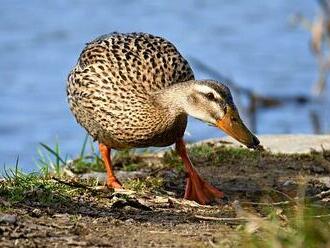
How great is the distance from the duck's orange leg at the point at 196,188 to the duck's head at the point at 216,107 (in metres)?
0.45

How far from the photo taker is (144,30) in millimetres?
19641

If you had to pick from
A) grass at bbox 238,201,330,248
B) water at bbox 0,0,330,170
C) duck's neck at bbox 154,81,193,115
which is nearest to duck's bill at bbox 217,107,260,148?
duck's neck at bbox 154,81,193,115

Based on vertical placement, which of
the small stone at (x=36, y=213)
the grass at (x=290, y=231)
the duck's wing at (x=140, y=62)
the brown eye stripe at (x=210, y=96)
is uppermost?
the duck's wing at (x=140, y=62)

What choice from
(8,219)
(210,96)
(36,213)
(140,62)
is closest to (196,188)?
(210,96)

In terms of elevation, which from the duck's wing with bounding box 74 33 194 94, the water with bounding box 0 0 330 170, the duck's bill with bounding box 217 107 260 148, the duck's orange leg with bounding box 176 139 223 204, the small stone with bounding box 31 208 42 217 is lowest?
the small stone with bounding box 31 208 42 217

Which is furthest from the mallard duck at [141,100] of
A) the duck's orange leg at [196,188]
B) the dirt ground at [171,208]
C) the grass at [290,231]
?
the grass at [290,231]

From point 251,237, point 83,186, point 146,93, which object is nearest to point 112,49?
point 146,93

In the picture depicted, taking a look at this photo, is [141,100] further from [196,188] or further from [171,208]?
[171,208]

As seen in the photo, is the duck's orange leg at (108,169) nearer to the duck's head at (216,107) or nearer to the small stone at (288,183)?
the duck's head at (216,107)

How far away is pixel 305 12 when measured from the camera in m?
20.9

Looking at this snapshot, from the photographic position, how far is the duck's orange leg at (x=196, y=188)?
27.8 feet

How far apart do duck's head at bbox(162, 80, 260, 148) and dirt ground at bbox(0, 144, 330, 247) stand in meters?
0.48

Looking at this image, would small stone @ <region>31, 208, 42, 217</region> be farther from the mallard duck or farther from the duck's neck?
the duck's neck

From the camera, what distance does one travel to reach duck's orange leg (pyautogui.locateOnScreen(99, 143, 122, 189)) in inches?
331
